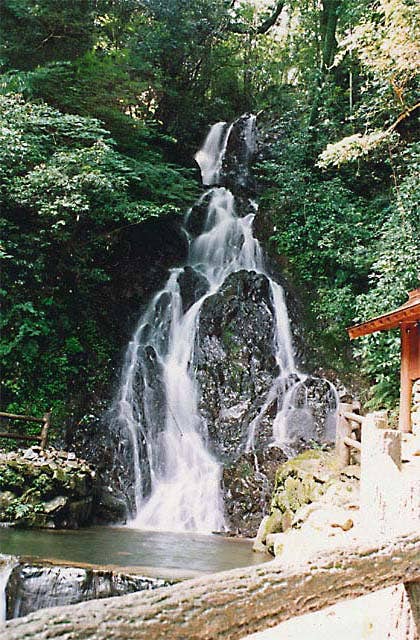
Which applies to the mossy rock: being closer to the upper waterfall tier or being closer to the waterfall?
the waterfall

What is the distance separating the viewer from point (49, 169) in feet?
34.3

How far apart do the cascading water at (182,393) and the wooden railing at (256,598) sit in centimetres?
703

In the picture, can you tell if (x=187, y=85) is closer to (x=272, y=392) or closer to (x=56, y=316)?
(x=56, y=316)

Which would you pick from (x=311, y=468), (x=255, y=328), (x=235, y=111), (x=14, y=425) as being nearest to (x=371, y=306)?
(x=255, y=328)

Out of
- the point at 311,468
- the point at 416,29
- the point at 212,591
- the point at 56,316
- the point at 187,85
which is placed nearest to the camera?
the point at 212,591

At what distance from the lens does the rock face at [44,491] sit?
8180 mm

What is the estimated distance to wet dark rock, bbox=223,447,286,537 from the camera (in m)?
9.19

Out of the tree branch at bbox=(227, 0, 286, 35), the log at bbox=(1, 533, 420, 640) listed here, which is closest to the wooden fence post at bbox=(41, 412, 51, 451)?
the log at bbox=(1, 533, 420, 640)

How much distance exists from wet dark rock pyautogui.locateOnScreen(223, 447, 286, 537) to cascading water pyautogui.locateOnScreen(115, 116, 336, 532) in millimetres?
204

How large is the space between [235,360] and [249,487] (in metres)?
3.09

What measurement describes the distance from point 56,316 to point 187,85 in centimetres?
970

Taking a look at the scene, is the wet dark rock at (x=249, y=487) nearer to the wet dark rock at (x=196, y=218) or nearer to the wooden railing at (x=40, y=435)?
the wooden railing at (x=40, y=435)

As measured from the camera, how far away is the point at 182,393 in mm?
11547

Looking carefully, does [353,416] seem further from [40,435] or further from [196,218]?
[196,218]
